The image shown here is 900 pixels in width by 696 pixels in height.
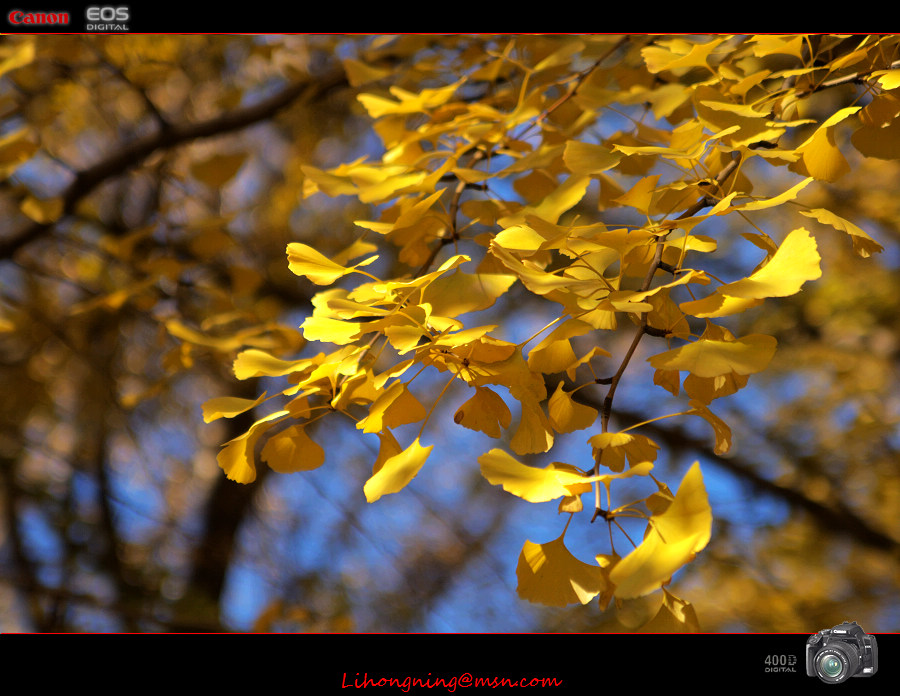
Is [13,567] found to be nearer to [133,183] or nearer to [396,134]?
[133,183]

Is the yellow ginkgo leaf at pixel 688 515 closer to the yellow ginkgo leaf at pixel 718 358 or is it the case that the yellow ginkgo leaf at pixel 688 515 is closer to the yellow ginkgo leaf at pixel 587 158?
the yellow ginkgo leaf at pixel 718 358

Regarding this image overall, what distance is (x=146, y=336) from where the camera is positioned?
1.54m

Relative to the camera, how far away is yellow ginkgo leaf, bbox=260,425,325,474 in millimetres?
430

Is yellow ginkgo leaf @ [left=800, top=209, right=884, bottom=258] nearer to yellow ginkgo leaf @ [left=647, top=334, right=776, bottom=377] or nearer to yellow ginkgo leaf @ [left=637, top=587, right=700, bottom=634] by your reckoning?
yellow ginkgo leaf @ [left=647, top=334, right=776, bottom=377]

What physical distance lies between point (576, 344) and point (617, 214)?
473mm
